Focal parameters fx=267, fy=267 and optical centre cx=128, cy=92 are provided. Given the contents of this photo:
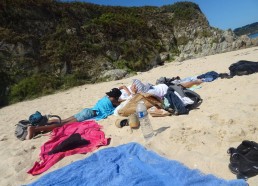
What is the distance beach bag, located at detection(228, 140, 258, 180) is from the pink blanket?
7.15 feet

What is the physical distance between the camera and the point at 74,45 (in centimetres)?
1723

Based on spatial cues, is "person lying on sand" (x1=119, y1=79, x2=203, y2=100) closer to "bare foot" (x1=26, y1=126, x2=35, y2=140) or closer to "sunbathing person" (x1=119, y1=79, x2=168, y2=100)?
"sunbathing person" (x1=119, y1=79, x2=168, y2=100)

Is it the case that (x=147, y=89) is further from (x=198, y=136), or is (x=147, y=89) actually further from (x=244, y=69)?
(x=198, y=136)

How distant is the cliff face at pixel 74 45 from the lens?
1436 cm

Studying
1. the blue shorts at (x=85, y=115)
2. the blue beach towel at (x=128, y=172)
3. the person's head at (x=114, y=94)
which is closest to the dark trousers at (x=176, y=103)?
the blue beach towel at (x=128, y=172)

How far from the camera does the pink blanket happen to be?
4182 mm

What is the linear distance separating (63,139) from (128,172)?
220 centimetres

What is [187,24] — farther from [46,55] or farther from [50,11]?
[46,55]

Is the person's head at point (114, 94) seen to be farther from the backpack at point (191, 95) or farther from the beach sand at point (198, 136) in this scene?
the backpack at point (191, 95)

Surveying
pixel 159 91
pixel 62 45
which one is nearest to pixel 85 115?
pixel 159 91

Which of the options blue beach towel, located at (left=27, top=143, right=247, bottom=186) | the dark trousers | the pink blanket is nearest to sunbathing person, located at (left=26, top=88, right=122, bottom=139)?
the pink blanket

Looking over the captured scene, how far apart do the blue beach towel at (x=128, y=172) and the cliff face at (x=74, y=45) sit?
10427 mm

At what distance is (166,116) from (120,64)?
13.1 m

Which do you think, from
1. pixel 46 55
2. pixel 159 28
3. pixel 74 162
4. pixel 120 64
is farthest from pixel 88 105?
pixel 159 28
